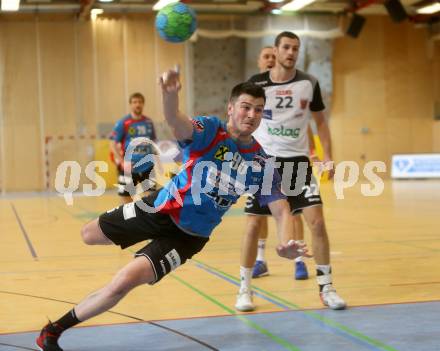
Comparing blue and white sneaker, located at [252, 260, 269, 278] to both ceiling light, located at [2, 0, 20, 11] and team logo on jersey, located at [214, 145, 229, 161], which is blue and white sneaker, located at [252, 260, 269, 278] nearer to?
team logo on jersey, located at [214, 145, 229, 161]

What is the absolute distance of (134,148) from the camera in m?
13.0

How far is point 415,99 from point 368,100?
2120mm

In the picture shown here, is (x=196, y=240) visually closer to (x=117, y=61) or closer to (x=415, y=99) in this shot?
(x=117, y=61)

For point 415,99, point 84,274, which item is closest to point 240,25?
point 415,99

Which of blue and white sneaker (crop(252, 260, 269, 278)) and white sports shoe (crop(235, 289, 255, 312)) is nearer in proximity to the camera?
white sports shoe (crop(235, 289, 255, 312))

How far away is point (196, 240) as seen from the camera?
4.49 metres

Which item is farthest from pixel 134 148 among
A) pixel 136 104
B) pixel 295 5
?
pixel 295 5

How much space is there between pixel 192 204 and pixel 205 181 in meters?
0.16

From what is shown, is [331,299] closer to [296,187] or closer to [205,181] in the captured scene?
[296,187]

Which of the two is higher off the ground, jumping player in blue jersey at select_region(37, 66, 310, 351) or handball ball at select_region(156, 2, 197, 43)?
handball ball at select_region(156, 2, 197, 43)

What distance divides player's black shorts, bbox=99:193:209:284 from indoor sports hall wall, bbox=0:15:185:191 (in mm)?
21895

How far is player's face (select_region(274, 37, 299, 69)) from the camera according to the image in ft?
19.4

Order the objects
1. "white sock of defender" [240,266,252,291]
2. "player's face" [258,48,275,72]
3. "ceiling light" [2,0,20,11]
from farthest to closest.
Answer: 1. "ceiling light" [2,0,20,11]
2. "player's face" [258,48,275,72]
3. "white sock of defender" [240,266,252,291]

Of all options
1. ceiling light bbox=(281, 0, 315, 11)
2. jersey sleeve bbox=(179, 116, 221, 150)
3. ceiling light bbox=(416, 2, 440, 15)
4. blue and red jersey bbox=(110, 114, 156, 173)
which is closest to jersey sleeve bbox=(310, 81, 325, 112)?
jersey sleeve bbox=(179, 116, 221, 150)
